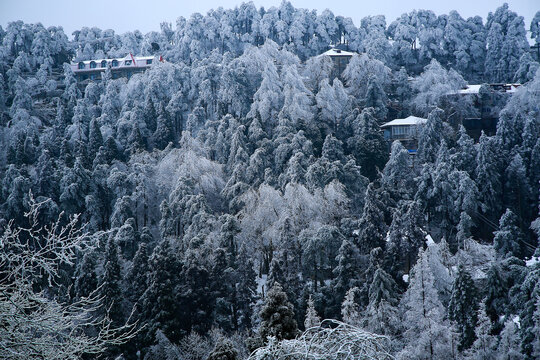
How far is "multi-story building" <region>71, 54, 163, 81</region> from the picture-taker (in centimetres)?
7081

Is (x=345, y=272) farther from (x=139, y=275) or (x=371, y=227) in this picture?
(x=139, y=275)

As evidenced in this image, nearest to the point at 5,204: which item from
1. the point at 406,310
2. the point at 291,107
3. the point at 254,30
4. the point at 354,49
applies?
the point at 291,107

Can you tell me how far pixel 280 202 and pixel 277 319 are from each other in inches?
Result: 536

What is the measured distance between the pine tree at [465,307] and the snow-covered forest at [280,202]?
0.10 meters

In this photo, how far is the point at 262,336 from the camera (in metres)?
22.7

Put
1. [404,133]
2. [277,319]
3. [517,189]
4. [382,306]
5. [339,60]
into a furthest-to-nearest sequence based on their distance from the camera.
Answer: [339,60], [404,133], [517,189], [382,306], [277,319]

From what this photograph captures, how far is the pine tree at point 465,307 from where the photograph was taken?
1053 inches

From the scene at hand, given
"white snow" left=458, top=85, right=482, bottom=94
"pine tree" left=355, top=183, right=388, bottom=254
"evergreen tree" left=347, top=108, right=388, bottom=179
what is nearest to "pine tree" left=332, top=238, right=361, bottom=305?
"pine tree" left=355, top=183, right=388, bottom=254

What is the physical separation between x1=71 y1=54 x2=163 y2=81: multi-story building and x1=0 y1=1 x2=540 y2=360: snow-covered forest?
1.86 meters

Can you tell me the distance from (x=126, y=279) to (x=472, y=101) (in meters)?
40.3

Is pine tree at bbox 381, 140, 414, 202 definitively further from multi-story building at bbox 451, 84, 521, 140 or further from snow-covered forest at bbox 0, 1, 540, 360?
multi-story building at bbox 451, 84, 521, 140

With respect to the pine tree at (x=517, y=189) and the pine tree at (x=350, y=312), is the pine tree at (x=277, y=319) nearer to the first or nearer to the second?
the pine tree at (x=350, y=312)

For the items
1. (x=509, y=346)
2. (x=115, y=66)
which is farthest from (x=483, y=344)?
(x=115, y=66)

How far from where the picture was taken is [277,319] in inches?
910
